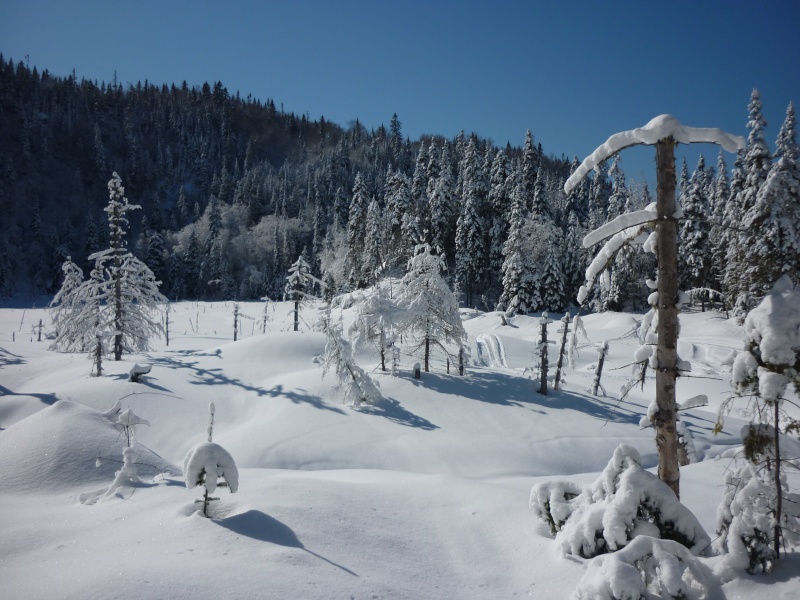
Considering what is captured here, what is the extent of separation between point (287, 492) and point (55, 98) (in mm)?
171545

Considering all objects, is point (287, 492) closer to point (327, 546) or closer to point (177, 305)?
point (327, 546)

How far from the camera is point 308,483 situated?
9.42 m

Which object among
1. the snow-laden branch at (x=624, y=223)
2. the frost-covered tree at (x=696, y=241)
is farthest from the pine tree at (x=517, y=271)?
the snow-laden branch at (x=624, y=223)

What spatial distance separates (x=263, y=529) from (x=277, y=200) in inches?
4426

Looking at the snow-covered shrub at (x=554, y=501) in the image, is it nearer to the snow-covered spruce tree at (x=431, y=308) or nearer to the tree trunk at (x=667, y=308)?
the tree trunk at (x=667, y=308)

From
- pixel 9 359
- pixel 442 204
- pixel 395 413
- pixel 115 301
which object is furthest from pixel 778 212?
pixel 9 359

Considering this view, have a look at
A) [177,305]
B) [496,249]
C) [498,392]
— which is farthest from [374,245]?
[498,392]

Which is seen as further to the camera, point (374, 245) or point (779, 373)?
point (374, 245)

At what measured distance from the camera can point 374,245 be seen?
54281 millimetres

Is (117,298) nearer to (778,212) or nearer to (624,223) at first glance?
(624,223)

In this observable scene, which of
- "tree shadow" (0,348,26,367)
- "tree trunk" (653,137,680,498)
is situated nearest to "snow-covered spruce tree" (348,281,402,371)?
"tree trunk" (653,137,680,498)

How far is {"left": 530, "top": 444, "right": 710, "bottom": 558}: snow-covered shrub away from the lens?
5.35 m

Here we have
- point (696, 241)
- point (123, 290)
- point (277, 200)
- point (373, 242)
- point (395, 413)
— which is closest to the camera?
point (395, 413)

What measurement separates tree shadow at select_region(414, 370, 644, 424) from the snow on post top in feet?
53.0
